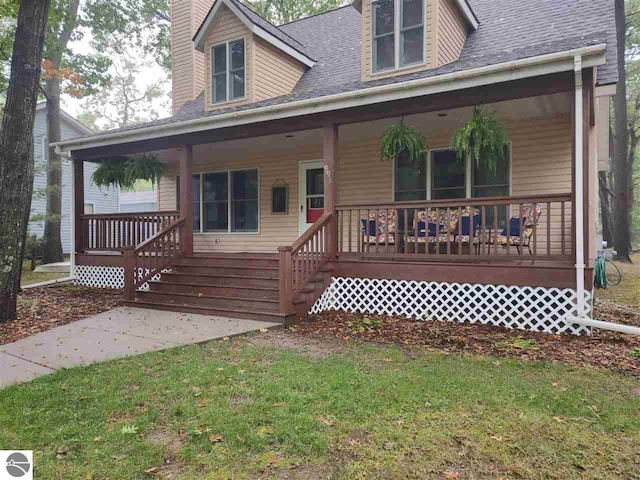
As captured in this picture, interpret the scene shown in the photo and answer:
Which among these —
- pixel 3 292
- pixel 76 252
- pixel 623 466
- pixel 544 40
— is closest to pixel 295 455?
pixel 623 466

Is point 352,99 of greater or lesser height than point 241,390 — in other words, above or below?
above

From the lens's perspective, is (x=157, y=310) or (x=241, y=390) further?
(x=157, y=310)

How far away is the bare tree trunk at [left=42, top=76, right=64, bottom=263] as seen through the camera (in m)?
14.4

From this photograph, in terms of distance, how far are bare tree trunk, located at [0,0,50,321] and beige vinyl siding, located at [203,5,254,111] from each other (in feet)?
11.9

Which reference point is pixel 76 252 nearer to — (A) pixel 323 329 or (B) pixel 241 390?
(A) pixel 323 329

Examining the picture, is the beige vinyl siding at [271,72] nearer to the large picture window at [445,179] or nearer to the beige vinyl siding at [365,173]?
the beige vinyl siding at [365,173]

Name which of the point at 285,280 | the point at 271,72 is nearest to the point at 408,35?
the point at 271,72

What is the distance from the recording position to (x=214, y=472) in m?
2.21

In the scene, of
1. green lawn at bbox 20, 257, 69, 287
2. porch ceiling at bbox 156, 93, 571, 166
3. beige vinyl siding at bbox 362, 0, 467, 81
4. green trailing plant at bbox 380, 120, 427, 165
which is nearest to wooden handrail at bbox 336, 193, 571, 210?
green trailing plant at bbox 380, 120, 427, 165

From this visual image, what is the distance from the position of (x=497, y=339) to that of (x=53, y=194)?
1576 centimetres

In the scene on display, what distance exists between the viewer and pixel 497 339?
16.0 ft

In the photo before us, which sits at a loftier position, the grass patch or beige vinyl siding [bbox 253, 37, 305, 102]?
beige vinyl siding [bbox 253, 37, 305, 102]

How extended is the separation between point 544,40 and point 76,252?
10.2m

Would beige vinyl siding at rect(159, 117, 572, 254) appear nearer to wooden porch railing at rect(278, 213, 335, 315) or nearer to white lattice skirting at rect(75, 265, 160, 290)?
wooden porch railing at rect(278, 213, 335, 315)
